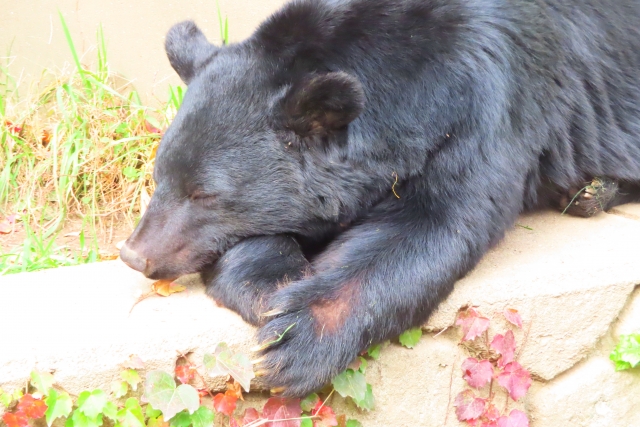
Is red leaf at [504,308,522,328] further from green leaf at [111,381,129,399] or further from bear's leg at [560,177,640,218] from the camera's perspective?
green leaf at [111,381,129,399]

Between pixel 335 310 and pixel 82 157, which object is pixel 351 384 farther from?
pixel 82 157

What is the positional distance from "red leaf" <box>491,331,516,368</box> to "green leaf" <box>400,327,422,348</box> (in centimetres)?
34

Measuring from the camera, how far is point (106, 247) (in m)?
4.11

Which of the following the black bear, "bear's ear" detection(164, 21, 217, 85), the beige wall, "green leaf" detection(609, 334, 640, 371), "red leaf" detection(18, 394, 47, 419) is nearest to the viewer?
"red leaf" detection(18, 394, 47, 419)

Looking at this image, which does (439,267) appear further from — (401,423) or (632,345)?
(632,345)

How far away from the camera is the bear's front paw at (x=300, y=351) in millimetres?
2248

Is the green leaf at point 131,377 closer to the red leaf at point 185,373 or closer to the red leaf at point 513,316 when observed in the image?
the red leaf at point 185,373

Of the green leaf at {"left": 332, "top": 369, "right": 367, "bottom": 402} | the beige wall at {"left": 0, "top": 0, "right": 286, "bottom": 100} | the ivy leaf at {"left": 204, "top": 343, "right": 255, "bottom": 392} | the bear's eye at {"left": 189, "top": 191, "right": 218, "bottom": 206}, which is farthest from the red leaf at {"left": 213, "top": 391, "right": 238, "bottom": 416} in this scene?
the beige wall at {"left": 0, "top": 0, "right": 286, "bottom": 100}

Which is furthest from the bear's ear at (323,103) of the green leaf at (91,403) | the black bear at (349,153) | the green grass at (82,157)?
the green grass at (82,157)

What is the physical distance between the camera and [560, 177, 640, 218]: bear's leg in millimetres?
3281

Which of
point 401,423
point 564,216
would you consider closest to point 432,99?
point 564,216

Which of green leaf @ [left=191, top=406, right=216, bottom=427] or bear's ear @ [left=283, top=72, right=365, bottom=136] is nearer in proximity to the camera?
green leaf @ [left=191, top=406, right=216, bottom=427]

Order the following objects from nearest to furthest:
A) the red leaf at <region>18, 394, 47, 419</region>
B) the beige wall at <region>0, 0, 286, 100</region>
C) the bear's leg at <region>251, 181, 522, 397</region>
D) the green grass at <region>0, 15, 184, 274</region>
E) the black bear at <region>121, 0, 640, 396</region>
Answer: the red leaf at <region>18, 394, 47, 419</region> → the bear's leg at <region>251, 181, 522, 397</region> → the black bear at <region>121, 0, 640, 396</region> → the green grass at <region>0, 15, 184, 274</region> → the beige wall at <region>0, 0, 286, 100</region>

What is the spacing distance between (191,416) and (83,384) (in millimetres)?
384
